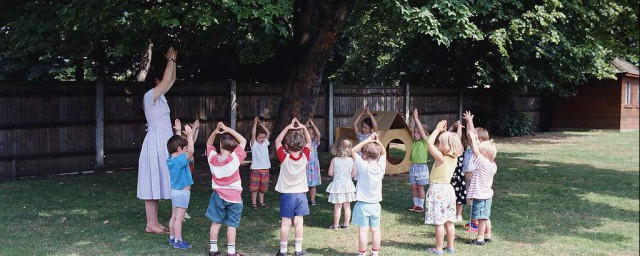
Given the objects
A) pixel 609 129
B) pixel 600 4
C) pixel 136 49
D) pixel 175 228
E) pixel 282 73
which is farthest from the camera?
pixel 609 129

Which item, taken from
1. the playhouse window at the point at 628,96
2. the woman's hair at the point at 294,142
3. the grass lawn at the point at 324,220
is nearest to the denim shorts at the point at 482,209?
the grass lawn at the point at 324,220

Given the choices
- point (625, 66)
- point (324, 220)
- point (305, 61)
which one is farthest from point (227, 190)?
point (625, 66)

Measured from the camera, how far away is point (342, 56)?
78.0 ft

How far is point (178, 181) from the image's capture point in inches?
259

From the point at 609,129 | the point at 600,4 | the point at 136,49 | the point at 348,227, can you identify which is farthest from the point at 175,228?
the point at 609,129

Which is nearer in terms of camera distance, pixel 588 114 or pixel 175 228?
pixel 175 228

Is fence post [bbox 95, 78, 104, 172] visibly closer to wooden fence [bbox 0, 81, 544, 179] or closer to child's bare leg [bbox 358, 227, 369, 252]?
wooden fence [bbox 0, 81, 544, 179]

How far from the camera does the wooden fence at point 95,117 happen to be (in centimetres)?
1137

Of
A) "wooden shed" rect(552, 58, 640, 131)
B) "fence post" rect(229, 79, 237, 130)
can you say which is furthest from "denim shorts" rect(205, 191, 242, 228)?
"wooden shed" rect(552, 58, 640, 131)

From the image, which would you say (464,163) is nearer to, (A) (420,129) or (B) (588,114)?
(A) (420,129)

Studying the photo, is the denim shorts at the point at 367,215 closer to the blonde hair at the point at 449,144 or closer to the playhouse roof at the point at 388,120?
the blonde hair at the point at 449,144

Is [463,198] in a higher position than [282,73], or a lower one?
lower

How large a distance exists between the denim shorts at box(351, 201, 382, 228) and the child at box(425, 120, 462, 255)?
24.3 inches

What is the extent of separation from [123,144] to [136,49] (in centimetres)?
266
